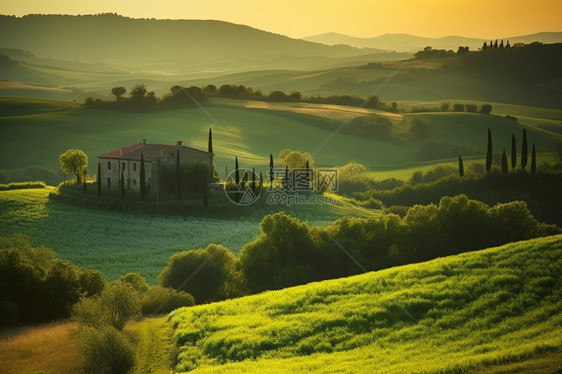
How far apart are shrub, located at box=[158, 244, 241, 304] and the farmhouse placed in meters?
35.9

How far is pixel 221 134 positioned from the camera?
148 m

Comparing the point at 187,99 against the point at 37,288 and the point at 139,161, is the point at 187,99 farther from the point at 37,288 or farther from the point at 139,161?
the point at 37,288

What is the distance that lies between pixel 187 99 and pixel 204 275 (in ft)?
384

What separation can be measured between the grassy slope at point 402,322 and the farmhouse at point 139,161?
2062 inches

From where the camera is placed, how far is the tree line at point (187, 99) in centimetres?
15862

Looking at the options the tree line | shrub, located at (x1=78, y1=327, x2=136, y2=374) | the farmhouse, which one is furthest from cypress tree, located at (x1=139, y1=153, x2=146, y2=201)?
the tree line

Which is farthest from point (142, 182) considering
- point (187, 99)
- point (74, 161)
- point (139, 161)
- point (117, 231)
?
point (187, 99)

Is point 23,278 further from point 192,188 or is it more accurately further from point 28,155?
point 28,155

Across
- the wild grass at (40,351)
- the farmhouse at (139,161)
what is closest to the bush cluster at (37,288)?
the wild grass at (40,351)

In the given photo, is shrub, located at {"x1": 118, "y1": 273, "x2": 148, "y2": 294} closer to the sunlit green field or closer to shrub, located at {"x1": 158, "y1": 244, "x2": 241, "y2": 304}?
shrub, located at {"x1": 158, "y1": 244, "x2": 241, "y2": 304}

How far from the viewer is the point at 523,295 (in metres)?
29.0

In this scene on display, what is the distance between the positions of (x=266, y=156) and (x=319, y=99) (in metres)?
49.2

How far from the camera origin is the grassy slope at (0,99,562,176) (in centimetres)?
13038

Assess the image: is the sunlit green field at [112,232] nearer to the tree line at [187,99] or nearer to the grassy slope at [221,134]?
the grassy slope at [221,134]
